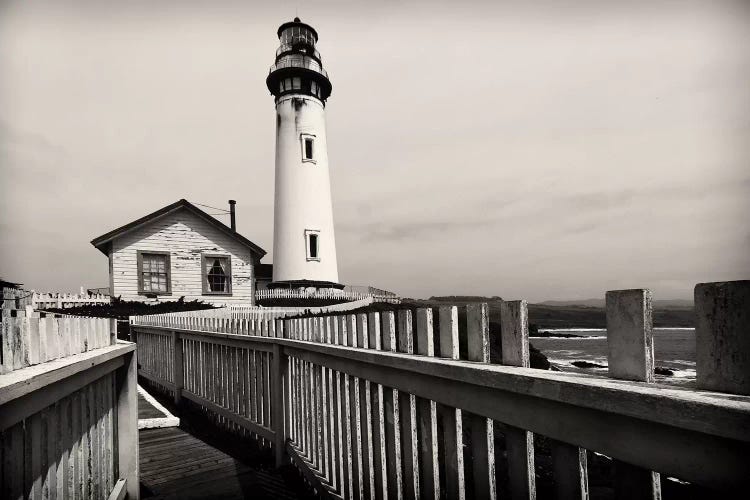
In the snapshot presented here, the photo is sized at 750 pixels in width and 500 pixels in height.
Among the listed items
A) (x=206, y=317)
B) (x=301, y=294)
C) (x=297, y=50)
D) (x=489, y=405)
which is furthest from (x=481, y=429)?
(x=297, y=50)

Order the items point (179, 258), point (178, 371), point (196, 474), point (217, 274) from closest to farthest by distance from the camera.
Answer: point (196, 474) → point (178, 371) → point (179, 258) → point (217, 274)

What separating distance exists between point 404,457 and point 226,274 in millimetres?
18349

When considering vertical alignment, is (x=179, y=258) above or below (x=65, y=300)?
above

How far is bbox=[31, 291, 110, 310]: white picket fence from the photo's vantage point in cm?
1557

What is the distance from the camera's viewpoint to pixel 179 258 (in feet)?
58.7

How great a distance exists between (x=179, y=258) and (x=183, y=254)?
0.25 metres

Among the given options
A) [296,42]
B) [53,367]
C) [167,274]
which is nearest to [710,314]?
[53,367]

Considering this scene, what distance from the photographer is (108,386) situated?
2.71 metres

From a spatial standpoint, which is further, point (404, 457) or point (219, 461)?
point (219, 461)

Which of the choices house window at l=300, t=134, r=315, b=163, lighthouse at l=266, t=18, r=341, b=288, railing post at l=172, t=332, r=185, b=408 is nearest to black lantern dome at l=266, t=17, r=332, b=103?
lighthouse at l=266, t=18, r=341, b=288

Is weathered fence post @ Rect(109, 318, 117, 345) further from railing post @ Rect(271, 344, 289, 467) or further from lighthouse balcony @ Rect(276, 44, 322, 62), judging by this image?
lighthouse balcony @ Rect(276, 44, 322, 62)

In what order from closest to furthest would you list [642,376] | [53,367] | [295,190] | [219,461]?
[642,376] → [53,367] → [219,461] → [295,190]

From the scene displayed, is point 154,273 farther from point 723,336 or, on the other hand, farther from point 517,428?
point 723,336

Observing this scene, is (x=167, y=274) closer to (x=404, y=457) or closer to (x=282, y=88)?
(x=282, y=88)
